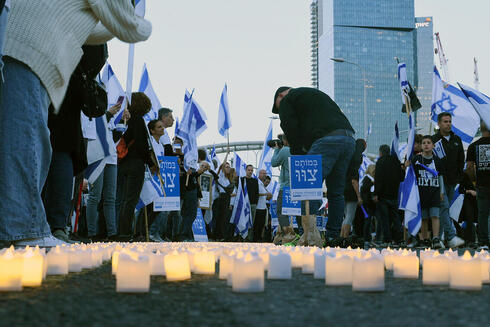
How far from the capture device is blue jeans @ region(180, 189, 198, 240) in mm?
10977

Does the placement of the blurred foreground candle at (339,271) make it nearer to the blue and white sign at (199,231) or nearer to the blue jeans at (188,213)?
the blue jeans at (188,213)

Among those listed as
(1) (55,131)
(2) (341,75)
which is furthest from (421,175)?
(2) (341,75)

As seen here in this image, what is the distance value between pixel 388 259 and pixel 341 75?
130783mm

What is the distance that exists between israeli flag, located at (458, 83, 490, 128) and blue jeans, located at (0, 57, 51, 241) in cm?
781

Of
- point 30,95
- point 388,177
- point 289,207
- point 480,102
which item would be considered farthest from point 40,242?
point 388,177

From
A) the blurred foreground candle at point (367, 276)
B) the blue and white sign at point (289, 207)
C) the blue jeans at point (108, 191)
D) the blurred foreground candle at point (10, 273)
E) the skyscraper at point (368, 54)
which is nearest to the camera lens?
the blurred foreground candle at point (10, 273)

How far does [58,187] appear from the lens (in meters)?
5.04

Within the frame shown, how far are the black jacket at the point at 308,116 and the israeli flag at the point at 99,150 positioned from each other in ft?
7.75

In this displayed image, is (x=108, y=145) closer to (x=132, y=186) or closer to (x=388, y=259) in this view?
(x=132, y=186)

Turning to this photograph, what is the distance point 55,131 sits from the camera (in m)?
5.07

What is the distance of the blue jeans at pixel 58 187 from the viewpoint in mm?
5051

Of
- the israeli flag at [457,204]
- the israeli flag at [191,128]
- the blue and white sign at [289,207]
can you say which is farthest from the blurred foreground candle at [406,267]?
the israeli flag at [457,204]

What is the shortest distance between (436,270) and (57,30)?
2743 mm

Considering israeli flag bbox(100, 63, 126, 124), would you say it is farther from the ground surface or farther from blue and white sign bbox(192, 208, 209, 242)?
the ground surface
